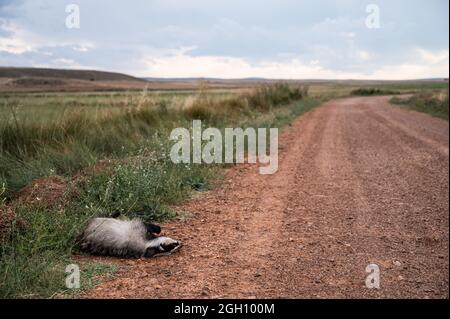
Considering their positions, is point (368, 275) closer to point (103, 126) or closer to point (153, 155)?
point (153, 155)

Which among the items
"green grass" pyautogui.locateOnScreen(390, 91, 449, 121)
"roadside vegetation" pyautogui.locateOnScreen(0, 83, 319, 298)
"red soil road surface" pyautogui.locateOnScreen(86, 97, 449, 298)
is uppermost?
"green grass" pyautogui.locateOnScreen(390, 91, 449, 121)

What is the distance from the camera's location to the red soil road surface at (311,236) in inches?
149

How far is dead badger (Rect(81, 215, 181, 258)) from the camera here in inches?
173

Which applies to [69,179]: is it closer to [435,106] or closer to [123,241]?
[123,241]

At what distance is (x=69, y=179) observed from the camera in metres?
5.77

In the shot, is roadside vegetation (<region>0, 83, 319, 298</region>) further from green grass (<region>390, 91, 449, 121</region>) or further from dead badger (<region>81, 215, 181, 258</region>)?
green grass (<region>390, 91, 449, 121</region>)

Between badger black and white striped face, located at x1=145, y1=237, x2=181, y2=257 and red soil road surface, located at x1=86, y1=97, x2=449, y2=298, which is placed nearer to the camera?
red soil road surface, located at x1=86, y1=97, x2=449, y2=298

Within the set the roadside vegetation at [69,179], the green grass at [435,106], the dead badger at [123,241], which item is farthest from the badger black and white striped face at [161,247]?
the green grass at [435,106]

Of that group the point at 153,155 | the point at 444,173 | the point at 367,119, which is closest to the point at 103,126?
the point at 153,155

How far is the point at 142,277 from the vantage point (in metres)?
3.95

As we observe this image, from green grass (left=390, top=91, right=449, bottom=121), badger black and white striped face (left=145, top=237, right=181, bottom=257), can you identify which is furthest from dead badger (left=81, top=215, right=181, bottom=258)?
green grass (left=390, top=91, right=449, bottom=121)

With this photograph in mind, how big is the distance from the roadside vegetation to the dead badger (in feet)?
0.55
